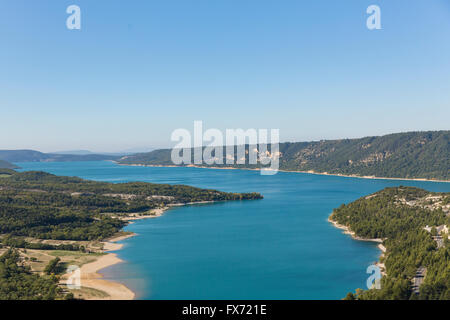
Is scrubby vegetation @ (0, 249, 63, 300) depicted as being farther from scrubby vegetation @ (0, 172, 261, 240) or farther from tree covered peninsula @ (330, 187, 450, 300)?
tree covered peninsula @ (330, 187, 450, 300)

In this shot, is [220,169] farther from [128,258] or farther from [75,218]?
[128,258]

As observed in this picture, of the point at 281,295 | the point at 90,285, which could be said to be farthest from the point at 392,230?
the point at 90,285

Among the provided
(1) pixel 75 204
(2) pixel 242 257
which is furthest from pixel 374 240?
(1) pixel 75 204

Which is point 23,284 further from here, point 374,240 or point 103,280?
point 374,240

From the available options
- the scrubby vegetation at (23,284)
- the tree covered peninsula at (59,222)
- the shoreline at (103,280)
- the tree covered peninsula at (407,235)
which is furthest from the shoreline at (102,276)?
the tree covered peninsula at (407,235)

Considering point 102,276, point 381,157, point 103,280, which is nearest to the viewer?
point 103,280

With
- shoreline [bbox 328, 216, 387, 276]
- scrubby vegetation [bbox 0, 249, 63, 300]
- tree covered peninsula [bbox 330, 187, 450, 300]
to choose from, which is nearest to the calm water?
shoreline [bbox 328, 216, 387, 276]

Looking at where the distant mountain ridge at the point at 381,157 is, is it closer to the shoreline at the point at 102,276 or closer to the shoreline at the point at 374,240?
the shoreline at the point at 374,240
